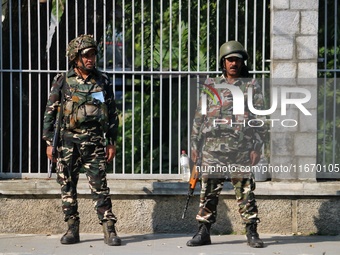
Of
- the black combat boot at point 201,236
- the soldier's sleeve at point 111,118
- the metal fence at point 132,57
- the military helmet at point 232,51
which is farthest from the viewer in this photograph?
the metal fence at point 132,57

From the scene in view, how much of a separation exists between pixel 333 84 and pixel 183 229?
221cm

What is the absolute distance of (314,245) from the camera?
9.38 meters

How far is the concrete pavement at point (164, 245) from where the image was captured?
29.7 ft

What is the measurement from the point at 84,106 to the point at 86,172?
0.64 meters

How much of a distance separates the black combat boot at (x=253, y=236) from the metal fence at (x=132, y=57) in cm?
128

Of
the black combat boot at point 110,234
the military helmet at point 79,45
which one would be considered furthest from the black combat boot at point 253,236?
the military helmet at point 79,45

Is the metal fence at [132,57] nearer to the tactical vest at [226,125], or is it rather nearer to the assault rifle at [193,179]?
the assault rifle at [193,179]

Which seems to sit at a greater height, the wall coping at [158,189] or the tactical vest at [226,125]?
the tactical vest at [226,125]

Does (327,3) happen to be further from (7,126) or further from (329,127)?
(7,126)

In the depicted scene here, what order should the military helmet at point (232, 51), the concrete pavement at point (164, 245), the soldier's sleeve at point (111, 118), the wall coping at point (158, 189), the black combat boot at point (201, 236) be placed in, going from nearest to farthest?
the military helmet at point (232, 51)
the concrete pavement at point (164, 245)
the soldier's sleeve at point (111, 118)
the black combat boot at point (201, 236)
the wall coping at point (158, 189)

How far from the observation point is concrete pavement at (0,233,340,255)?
9.04 metres

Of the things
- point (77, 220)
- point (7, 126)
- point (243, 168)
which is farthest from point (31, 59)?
point (243, 168)

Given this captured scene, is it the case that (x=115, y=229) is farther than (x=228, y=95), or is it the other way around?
(x=115, y=229)

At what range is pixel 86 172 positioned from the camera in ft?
30.2
